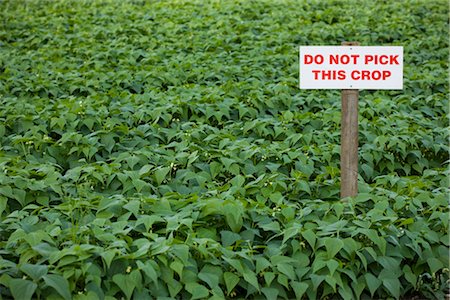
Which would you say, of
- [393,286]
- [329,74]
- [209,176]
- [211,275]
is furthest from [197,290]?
[329,74]

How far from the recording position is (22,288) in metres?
3.48

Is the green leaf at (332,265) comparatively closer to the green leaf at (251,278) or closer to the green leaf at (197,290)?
the green leaf at (251,278)

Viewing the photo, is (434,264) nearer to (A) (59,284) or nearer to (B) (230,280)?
(B) (230,280)

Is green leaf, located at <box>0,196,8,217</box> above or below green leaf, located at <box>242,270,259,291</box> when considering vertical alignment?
above

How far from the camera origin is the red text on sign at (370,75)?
4.83 meters

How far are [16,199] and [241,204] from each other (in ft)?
5.22

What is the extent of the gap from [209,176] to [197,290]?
1.70 metres

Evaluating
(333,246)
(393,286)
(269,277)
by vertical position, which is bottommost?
(393,286)

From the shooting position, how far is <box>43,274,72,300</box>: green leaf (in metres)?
3.47

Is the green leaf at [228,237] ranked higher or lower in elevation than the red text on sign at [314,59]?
lower

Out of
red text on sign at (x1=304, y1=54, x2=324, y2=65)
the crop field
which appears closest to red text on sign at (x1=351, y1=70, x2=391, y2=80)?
red text on sign at (x1=304, y1=54, x2=324, y2=65)

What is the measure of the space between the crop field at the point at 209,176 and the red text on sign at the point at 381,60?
95cm

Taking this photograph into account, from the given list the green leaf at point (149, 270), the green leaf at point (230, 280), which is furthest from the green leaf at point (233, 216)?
the green leaf at point (149, 270)

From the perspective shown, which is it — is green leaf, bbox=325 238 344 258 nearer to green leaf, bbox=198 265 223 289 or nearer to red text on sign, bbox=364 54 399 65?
green leaf, bbox=198 265 223 289
